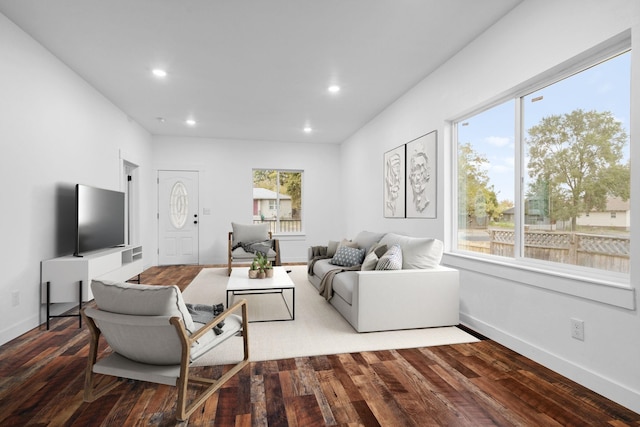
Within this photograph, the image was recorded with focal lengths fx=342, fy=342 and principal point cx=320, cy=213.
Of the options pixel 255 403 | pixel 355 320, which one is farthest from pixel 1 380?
pixel 355 320

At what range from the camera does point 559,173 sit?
8.38 feet

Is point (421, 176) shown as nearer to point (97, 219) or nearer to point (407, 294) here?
point (407, 294)

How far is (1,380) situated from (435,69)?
458 cm

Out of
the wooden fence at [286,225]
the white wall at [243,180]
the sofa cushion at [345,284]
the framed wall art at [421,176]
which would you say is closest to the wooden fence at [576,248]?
the framed wall art at [421,176]

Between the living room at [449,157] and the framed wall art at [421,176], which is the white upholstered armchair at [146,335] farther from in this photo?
the framed wall art at [421,176]

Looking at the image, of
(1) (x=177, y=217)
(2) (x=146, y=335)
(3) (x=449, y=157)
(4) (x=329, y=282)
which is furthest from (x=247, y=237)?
(2) (x=146, y=335)

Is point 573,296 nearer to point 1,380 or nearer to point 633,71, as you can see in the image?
point 633,71

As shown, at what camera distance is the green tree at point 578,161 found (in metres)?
2.18

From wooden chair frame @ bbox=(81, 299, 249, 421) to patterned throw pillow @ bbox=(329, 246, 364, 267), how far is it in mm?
2095

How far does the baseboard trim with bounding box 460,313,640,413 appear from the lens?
1933mm

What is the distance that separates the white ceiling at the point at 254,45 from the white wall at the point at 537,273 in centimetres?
26

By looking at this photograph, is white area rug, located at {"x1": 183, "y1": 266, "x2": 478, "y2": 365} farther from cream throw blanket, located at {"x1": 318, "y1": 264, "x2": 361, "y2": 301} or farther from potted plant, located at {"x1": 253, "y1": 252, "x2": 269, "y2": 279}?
potted plant, located at {"x1": 253, "y1": 252, "x2": 269, "y2": 279}

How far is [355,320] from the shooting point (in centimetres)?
309

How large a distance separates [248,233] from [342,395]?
4.60m
